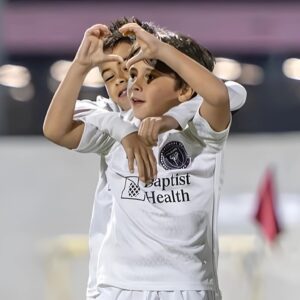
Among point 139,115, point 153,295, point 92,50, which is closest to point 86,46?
point 92,50

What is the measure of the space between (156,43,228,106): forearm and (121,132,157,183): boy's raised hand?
0.11 metres

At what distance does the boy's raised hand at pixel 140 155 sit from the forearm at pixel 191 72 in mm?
107

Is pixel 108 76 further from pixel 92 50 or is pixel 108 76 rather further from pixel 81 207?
pixel 81 207

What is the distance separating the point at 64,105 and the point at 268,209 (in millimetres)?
1539

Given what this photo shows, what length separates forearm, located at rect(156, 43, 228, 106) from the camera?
1444 millimetres

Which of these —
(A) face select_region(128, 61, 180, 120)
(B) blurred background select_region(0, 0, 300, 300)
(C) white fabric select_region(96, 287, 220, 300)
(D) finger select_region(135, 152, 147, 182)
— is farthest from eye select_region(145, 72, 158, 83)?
(B) blurred background select_region(0, 0, 300, 300)

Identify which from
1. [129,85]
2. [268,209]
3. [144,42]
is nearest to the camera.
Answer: [144,42]

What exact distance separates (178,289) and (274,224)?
1506 millimetres

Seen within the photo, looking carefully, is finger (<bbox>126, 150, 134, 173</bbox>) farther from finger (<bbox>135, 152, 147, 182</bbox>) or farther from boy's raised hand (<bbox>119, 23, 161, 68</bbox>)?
boy's raised hand (<bbox>119, 23, 161, 68</bbox>)

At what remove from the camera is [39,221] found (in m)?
3.00

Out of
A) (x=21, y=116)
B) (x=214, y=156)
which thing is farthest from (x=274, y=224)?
(x=214, y=156)

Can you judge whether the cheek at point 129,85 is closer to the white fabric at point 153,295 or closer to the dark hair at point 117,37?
the dark hair at point 117,37

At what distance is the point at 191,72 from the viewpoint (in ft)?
4.75

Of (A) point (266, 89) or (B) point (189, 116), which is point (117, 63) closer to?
(B) point (189, 116)
